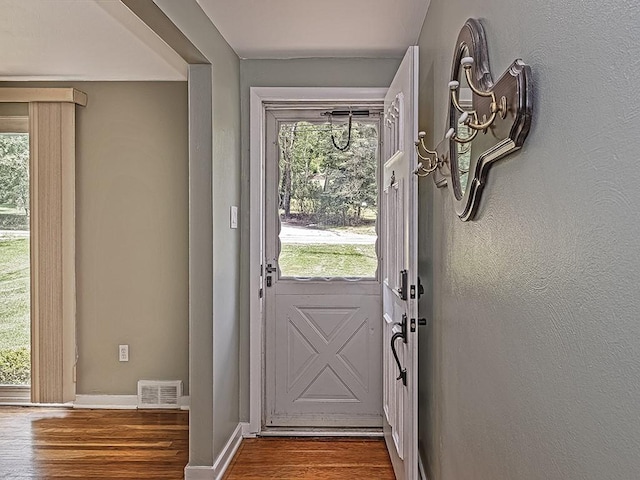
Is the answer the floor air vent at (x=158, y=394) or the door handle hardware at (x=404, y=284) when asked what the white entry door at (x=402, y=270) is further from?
the floor air vent at (x=158, y=394)

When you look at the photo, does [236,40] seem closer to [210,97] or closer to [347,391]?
Answer: [210,97]

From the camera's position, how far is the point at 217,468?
10.8 ft

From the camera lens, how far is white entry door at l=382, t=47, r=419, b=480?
2.65m

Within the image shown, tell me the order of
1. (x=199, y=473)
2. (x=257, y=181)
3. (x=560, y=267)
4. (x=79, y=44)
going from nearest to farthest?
1. (x=560, y=267)
2. (x=199, y=473)
3. (x=79, y=44)
4. (x=257, y=181)

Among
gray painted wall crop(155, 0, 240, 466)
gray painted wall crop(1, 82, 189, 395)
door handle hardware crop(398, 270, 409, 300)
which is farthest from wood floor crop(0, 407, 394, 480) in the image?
door handle hardware crop(398, 270, 409, 300)

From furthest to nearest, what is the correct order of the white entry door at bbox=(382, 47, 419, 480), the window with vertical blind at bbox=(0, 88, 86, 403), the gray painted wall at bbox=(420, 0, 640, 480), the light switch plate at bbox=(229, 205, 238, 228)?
1. the window with vertical blind at bbox=(0, 88, 86, 403)
2. the light switch plate at bbox=(229, 205, 238, 228)
3. the white entry door at bbox=(382, 47, 419, 480)
4. the gray painted wall at bbox=(420, 0, 640, 480)

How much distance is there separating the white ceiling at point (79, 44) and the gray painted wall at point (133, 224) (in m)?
0.23

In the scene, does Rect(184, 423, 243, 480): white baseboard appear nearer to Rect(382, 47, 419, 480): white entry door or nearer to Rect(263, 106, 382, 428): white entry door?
Rect(263, 106, 382, 428): white entry door

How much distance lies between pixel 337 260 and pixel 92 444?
1.86 m

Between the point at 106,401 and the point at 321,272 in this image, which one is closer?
the point at 321,272

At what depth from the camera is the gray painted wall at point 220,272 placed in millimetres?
3234

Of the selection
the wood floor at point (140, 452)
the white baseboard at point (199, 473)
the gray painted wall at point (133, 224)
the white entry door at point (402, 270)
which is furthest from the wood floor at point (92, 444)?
the white entry door at point (402, 270)

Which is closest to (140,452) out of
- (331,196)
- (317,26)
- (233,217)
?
(233,217)

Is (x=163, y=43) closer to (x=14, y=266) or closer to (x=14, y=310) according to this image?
(x=14, y=266)
